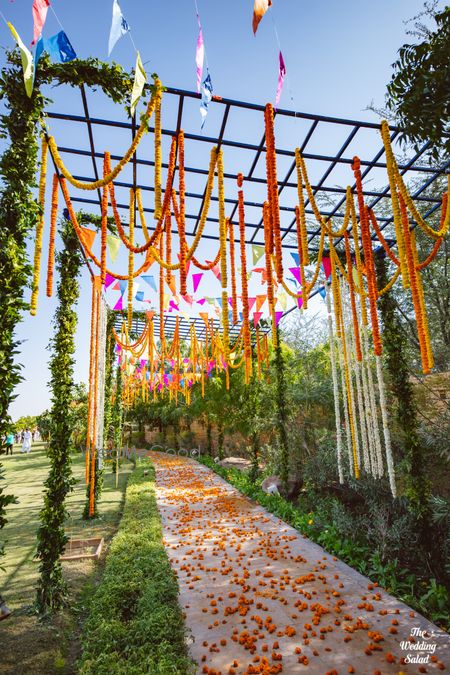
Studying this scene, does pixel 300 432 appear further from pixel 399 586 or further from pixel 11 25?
pixel 11 25

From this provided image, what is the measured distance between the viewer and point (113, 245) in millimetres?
6078

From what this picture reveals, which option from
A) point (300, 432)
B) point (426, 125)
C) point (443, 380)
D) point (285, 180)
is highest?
point (285, 180)

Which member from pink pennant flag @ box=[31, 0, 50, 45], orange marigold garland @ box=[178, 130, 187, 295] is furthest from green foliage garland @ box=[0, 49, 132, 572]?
orange marigold garland @ box=[178, 130, 187, 295]

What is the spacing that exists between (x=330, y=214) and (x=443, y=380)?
5873 millimetres

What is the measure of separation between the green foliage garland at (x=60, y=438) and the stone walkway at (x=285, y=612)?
6.27 ft

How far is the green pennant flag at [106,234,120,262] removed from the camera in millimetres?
5980

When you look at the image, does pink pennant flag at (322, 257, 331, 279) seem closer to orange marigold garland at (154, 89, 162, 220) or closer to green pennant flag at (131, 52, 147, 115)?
orange marigold garland at (154, 89, 162, 220)

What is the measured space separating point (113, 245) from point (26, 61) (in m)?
3.29

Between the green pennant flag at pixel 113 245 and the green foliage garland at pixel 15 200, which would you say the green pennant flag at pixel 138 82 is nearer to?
the green foliage garland at pixel 15 200

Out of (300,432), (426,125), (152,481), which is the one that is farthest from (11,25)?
(152,481)

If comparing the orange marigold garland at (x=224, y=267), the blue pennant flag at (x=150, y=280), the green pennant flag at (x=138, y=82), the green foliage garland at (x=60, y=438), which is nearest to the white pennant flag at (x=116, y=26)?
the green pennant flag at (x=138, y=82)

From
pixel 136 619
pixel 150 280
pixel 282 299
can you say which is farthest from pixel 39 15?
pixel 282 299

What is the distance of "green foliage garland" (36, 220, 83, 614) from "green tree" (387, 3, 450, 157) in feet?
17.3

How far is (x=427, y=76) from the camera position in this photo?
3293 millimetres
